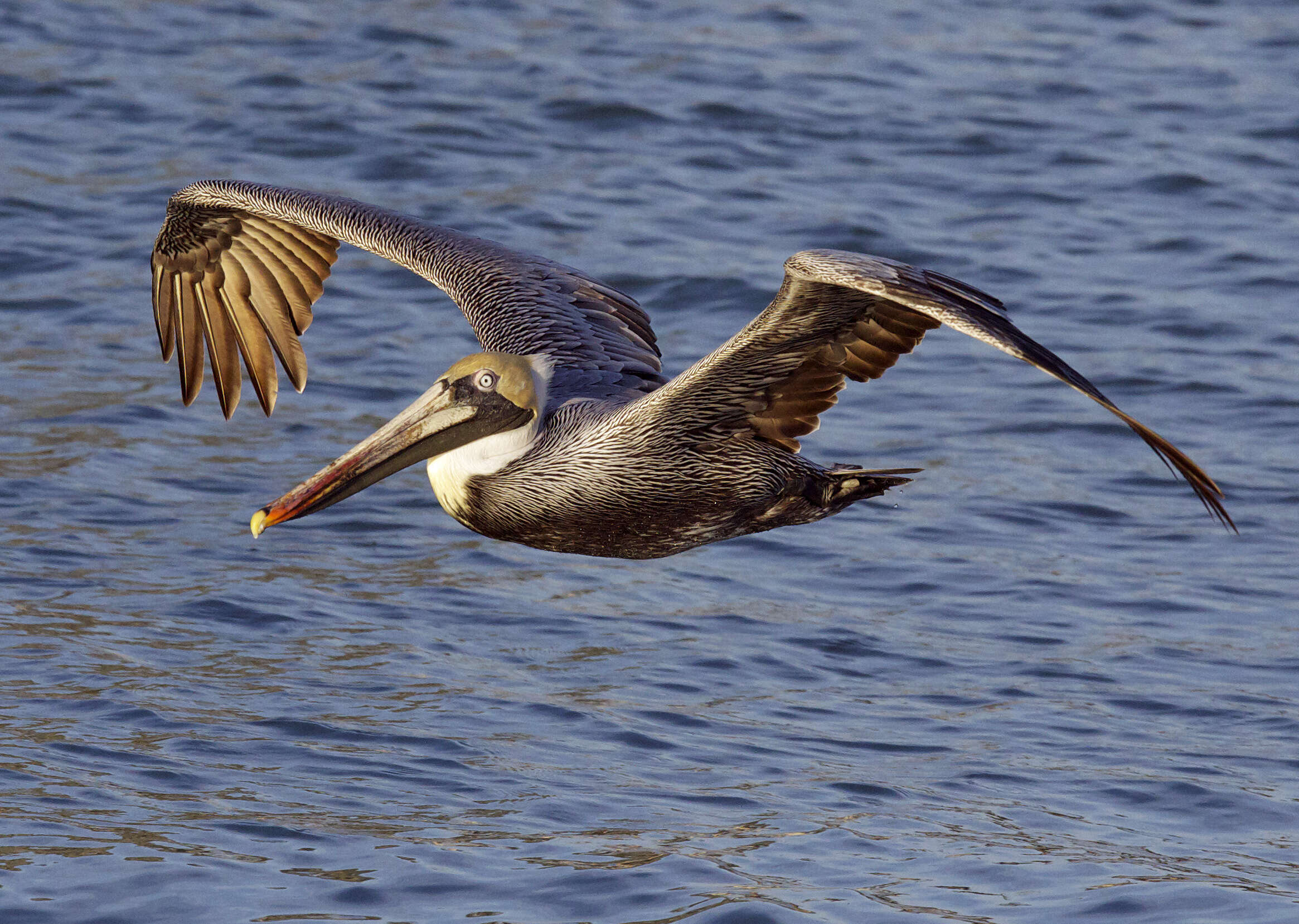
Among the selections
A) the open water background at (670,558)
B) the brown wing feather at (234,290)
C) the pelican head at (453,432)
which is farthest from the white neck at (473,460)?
the brown wing feather at (234,290)

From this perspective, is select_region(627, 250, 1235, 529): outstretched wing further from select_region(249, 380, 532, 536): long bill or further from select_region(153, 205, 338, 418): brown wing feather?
select_region(153, 205, 338, 418): brown wing feather

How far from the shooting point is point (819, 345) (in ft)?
20.3

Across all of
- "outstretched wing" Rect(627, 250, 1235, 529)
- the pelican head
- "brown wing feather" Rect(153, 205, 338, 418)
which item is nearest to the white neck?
the pelican head

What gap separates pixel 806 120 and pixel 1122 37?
365 cm

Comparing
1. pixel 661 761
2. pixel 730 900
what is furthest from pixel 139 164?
pixel 730 900

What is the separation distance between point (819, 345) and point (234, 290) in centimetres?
286

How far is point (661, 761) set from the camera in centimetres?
664

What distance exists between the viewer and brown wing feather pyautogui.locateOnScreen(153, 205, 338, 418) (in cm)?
784

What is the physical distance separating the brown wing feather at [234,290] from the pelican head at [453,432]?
1731 mm

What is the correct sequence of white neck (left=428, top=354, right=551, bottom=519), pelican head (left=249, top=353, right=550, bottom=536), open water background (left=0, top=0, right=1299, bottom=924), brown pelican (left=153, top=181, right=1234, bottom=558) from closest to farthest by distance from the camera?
brown pelican (left=153, top=181, right=1234, bottom=558) → open water background (left=0, top=0, right=1299, bottom=924) → pelican head (left=249, top=353, right=550, bottom=536) → white neck (left=428, top=354, right=551, bottom=519)

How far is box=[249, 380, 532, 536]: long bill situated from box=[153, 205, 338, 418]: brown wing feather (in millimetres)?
1730

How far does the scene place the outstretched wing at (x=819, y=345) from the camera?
5445mm

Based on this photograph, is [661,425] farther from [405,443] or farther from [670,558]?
[670,558]

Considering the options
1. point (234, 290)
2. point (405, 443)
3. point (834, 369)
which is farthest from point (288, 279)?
point (834, 369)
